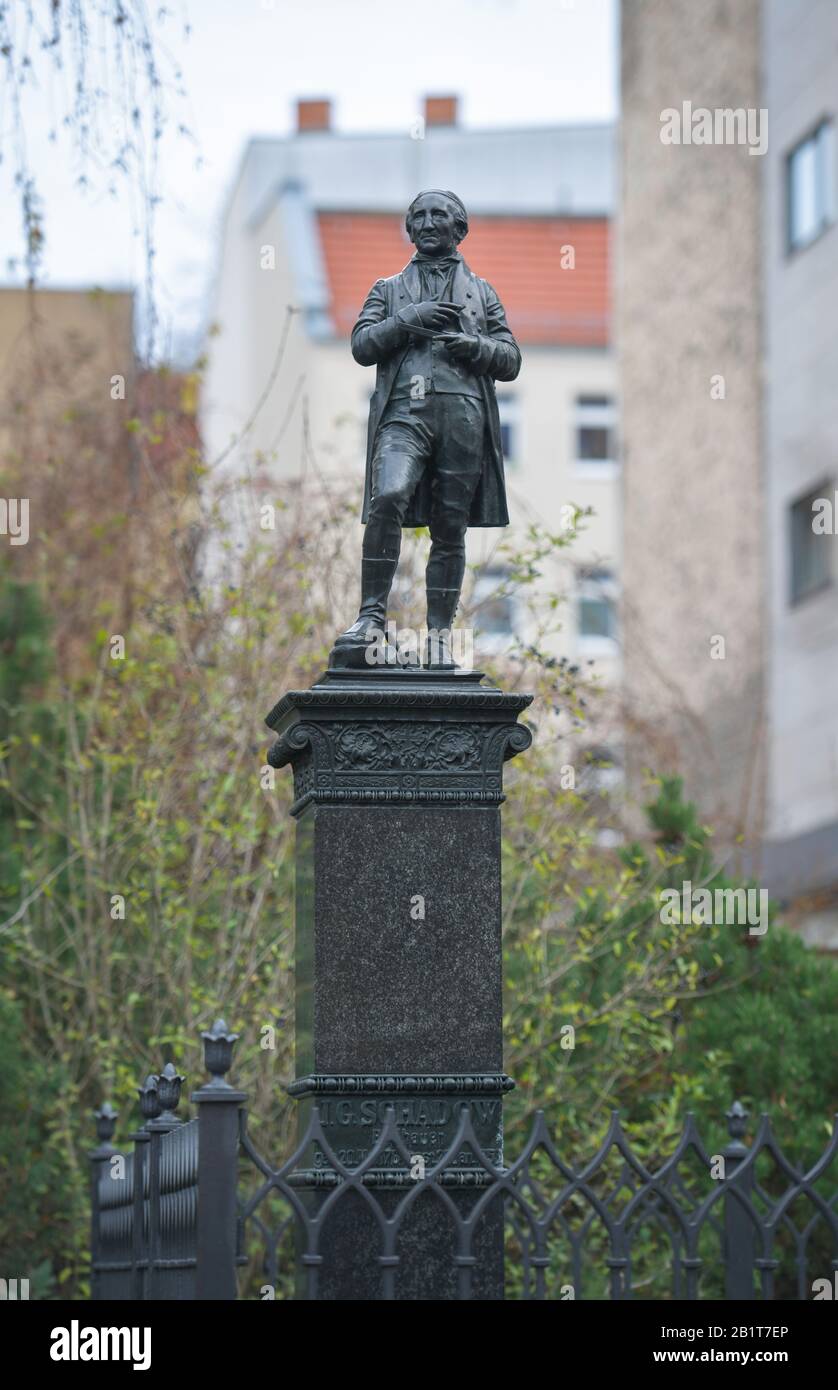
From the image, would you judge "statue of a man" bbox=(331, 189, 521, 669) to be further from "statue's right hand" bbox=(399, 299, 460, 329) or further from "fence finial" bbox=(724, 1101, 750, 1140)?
"fence finial" bbox=(724, 1101, 750, 1140)

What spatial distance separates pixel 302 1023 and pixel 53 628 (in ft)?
29.5

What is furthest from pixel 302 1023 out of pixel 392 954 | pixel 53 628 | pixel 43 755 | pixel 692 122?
pixel 692 122

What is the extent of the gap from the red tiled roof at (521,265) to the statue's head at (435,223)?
29773mm

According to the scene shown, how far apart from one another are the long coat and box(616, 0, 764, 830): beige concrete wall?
1774 cm

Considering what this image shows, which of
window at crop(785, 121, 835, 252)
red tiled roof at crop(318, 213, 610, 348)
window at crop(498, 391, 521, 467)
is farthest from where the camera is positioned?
window at crop(498, 391, 521, 467)

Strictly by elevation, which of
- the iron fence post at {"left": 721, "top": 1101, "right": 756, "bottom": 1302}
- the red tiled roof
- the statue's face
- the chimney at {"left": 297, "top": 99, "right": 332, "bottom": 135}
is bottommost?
the iron fence post at {"left": 721, "top": 1101, "right": 756, "bottom": 1302}

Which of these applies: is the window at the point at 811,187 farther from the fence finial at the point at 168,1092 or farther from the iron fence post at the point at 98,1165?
the fence finial at the point at 168,1092

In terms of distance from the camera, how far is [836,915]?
840 inches

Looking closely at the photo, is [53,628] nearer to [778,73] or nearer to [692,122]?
[778,73]

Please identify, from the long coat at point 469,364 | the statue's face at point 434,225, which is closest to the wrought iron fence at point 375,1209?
the long coat at point 469,364

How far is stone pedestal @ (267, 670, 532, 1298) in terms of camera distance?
24.7 feet

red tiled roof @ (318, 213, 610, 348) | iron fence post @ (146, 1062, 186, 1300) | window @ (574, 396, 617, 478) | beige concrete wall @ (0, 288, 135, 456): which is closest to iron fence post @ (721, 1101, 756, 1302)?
iron fence post @ (146, 1062, 186, 1300)

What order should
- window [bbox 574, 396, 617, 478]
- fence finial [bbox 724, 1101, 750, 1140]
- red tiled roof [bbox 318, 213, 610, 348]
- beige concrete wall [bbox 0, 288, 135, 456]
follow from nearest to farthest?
fence finial [bbox 724, 1101, 750, 1140] → beige concrete wall [bbox 0, 288, 135, 456] → red tiled roof [bbox 318, 213, 610, 348] → window [bbox 574, 396, 617, 478]

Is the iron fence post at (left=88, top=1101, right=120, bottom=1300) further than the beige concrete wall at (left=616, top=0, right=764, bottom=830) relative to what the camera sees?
No
